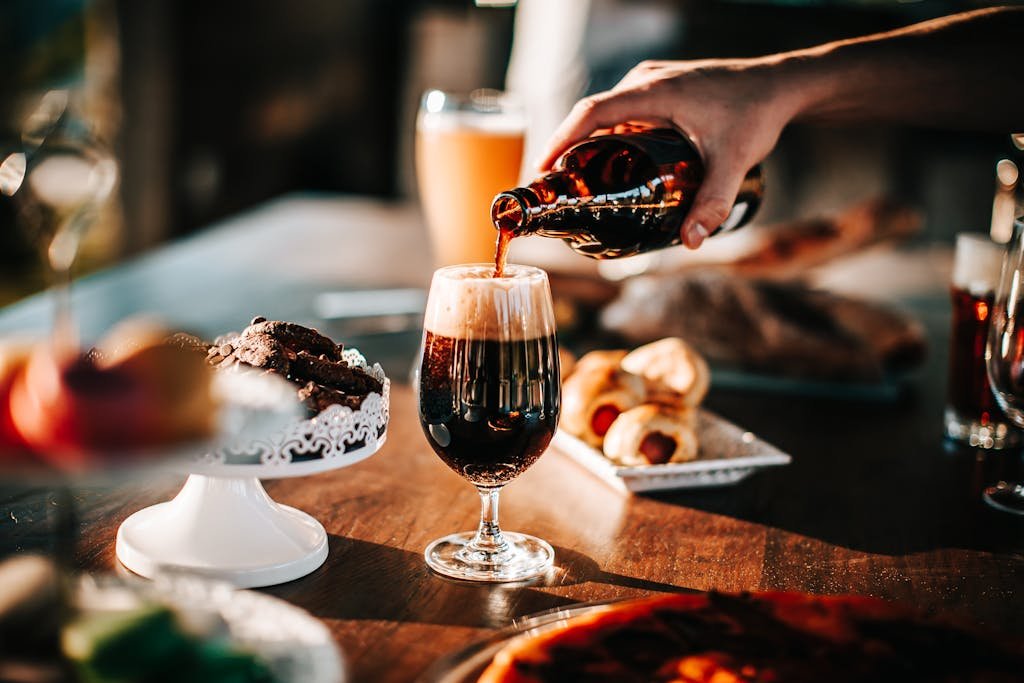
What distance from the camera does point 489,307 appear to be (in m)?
0.90

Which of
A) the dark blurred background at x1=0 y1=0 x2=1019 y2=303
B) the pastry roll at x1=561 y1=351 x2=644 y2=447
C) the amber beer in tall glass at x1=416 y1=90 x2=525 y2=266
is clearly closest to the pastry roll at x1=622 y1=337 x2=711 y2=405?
the pastry roll at x1=561 y1=351 x2=644 y2=447

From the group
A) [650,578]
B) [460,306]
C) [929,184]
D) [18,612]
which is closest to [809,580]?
[650,578]

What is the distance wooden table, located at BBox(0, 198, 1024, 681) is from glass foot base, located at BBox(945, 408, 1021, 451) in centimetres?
3

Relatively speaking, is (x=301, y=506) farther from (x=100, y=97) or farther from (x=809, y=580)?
(x=100, y=97)

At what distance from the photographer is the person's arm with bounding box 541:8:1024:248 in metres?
1.11

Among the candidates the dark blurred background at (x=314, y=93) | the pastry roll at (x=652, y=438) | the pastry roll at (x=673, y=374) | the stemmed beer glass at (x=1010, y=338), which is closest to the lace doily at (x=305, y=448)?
the pastry roll at (x=652, y=438)

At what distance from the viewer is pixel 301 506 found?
3.48 ft

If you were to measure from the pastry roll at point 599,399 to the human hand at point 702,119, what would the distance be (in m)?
0.19

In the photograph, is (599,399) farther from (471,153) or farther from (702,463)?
(471,153)

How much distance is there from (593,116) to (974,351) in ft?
2.05

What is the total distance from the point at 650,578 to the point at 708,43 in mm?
4096

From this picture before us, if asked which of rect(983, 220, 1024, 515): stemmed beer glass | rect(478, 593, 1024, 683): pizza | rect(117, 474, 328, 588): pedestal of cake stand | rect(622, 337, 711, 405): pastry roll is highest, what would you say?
rect(983, 220, 1024, 515): stemmed beer glass

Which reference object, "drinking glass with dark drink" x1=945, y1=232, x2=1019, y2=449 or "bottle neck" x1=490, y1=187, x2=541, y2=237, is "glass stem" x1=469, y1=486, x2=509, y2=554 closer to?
"bottle neck" x1=490, y1=187, x2=541, y2=237

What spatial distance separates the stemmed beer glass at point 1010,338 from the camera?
3.60 feet
